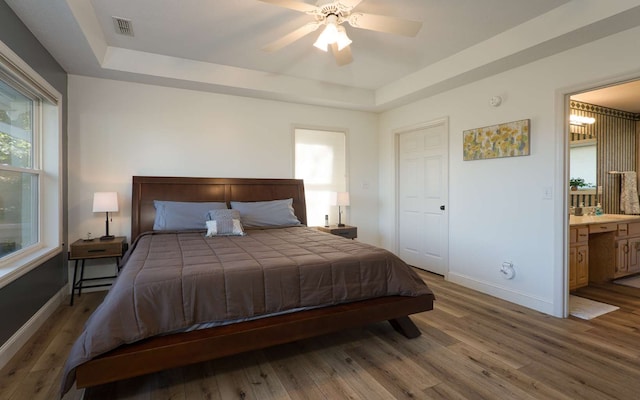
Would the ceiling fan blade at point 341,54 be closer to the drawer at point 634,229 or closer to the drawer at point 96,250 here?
the drawer at point 96,250

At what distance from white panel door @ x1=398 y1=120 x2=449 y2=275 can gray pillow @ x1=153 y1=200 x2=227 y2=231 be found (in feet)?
9.41

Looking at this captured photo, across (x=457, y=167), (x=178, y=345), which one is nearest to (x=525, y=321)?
(x=457, y=167)

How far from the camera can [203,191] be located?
158 inches

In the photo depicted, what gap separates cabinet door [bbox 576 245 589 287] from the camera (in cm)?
358

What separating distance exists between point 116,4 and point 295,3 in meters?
1.52

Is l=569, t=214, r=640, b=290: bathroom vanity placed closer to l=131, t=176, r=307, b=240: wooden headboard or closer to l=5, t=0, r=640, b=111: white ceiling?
l=5, t=0, r=640, b=111: white ceiling

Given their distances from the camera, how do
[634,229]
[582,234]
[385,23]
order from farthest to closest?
[634,229] → [582,234] → [385,23]

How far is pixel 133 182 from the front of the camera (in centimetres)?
370

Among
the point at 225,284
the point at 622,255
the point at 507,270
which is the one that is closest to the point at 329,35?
the point at 225,284

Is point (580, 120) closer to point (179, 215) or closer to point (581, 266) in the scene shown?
point (581, 266)

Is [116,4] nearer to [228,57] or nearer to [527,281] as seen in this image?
[228,57]

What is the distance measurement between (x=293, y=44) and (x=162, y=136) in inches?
76.3

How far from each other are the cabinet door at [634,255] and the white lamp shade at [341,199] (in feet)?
12.0

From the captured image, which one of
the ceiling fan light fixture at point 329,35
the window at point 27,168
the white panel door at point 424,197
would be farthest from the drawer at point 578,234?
the window at point 27,168
